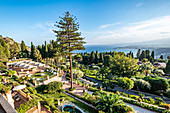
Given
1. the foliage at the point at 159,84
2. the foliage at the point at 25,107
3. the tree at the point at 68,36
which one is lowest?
the foliage at the point at 159,84

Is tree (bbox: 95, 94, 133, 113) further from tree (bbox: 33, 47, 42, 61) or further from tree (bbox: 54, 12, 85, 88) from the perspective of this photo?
tree (bbox: 33, 47, 42, 61)

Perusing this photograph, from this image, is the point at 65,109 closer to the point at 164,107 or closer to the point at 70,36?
the point at 70,36

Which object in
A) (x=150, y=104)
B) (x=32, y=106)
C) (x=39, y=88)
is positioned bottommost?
(x=150, y=104)

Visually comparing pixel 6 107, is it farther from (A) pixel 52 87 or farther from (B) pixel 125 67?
(B) pixel 125 67

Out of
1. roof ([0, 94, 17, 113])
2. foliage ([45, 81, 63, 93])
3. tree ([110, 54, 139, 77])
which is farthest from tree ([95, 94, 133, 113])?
tree ([110, 54, 139, 77])

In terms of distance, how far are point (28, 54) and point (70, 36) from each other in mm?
39380

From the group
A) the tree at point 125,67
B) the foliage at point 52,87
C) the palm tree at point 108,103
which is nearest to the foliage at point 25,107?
the foliage at point 52,87

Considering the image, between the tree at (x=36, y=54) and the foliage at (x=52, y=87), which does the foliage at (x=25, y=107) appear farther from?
the tree at (x=36, y=54)

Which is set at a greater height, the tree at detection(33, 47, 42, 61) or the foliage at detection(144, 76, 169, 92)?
the tree at detection(33, 47, 42, 61)

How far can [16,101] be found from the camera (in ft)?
27.3

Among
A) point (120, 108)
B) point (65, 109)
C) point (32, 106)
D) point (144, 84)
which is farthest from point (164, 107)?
point (32, 106)

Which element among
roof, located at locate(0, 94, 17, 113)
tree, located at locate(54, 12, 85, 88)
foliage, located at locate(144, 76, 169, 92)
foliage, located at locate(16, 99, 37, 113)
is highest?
tree, located at locate(54, 12, 85, 88)

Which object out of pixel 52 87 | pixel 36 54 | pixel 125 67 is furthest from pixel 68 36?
pixel 36 54

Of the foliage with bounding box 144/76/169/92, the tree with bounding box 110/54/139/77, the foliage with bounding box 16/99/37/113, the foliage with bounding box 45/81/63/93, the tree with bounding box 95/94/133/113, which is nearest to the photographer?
the foliage with bounding box 16/99/37/113
